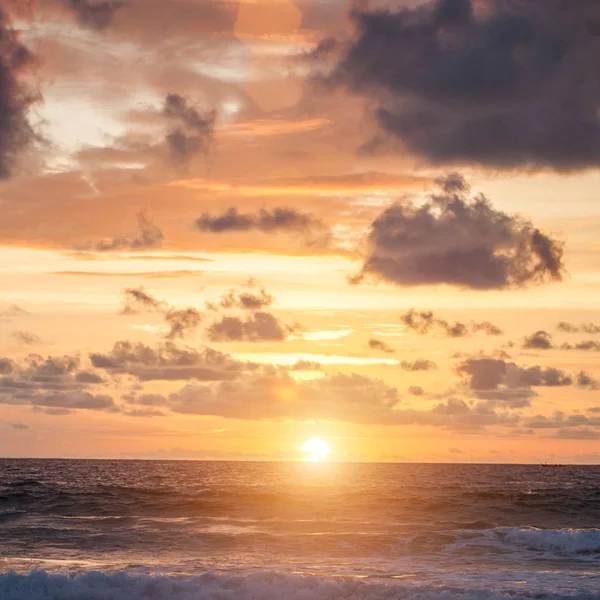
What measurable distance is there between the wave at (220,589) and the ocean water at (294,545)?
67mm

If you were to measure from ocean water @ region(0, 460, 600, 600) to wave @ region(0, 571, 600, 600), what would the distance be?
2.6 inches

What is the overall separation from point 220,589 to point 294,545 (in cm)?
1407

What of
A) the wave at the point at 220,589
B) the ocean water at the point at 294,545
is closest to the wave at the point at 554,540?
the ocean water at the point at 294,545

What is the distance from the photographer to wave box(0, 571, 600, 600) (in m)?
35.4

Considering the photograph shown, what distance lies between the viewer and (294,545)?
50.0 m

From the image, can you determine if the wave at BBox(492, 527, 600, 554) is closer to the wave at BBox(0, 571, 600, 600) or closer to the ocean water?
the ocean water

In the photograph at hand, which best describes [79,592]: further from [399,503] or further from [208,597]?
[399,503]

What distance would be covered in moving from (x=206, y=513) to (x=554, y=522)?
26354mm

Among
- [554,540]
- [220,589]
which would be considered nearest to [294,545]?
[220,589]

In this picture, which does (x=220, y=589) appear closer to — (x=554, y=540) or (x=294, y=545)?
(x=294, y=545)

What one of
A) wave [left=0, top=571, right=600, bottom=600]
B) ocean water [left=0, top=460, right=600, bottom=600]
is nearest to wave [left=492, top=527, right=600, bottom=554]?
ocean water [left=0, top=460, right=600, bottom=600]

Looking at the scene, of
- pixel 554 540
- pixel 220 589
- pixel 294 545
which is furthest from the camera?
pixel 554 540

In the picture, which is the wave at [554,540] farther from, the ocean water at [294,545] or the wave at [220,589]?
the wave at [220,589]

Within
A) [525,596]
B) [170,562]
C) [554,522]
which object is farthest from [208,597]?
[554,522]
